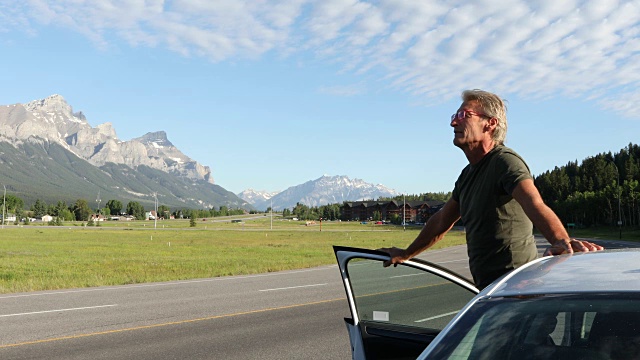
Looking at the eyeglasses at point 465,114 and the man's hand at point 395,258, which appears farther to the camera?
the eyeglasses at point 465,114

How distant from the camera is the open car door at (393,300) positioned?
350 centimetres

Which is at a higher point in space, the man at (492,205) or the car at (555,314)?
the man at (492,205)

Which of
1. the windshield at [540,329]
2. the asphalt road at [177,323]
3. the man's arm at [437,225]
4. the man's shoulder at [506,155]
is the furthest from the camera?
the asphalt road at [177,323]

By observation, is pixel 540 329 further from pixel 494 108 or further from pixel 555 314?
pixel 494 108

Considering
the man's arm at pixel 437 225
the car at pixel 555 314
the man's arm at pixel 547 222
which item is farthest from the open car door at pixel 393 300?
the car at pixel 555 314

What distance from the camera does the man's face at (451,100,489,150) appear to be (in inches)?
145

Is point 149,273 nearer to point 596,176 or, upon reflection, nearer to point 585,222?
point 585,222

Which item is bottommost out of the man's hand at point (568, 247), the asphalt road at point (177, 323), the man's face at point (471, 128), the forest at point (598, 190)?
the asphalt road at point (177, 323)

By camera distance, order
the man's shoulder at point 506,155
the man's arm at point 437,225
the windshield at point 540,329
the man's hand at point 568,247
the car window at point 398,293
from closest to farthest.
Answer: the windshield at point 540,329, the man's hand at point 568,247, the man's shoulder at point 506,155, the car window at point 398,293, the man's arm at point 437,225

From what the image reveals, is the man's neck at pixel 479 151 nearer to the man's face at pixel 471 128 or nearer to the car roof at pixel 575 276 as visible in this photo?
the man's face at pixel 471 128

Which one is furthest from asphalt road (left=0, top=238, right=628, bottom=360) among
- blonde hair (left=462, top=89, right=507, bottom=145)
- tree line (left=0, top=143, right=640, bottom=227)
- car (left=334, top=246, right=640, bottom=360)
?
tree line (left=0, top=143, right=640, bottom=227)

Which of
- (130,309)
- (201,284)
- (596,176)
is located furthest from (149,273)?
(596,176)

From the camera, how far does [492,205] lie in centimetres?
342

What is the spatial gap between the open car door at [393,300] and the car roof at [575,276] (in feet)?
2.60
